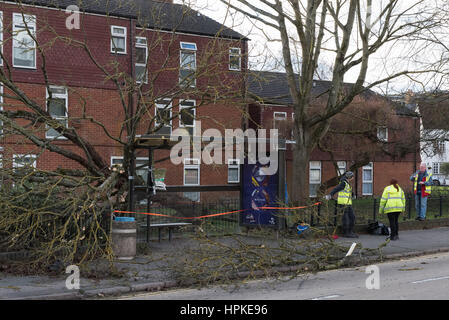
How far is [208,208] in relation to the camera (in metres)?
13.9

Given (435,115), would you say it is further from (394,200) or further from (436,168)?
(436,168)

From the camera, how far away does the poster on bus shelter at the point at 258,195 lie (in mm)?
13562

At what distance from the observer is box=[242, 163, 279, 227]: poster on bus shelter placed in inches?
534

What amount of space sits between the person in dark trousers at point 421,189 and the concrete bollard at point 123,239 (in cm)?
1017

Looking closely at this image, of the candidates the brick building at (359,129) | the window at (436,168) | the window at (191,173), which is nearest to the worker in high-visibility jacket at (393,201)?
the brick building at (359,129)

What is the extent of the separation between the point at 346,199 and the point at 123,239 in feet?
20.3

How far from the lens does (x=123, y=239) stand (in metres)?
10.6

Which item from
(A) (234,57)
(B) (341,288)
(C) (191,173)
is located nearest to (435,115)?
(A) (234,57)

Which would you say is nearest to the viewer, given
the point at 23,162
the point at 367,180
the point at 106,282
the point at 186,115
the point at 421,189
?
the point at 106,282

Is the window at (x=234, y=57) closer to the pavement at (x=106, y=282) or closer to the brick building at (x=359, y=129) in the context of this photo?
the pavement at (x=106, y=282)
